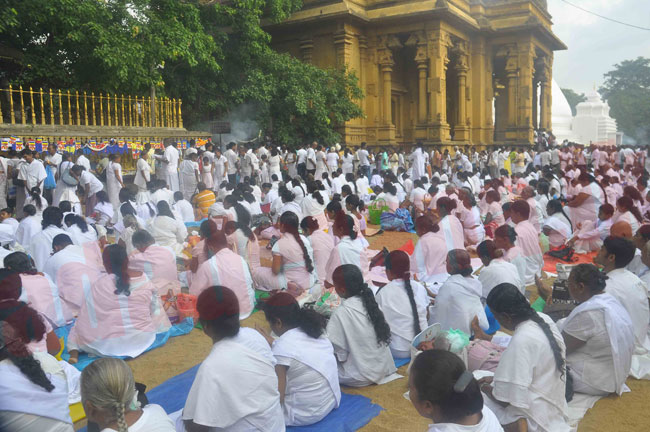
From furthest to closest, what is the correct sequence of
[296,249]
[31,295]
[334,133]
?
1. [334,133]
2. [296,249]
3. [31,295]

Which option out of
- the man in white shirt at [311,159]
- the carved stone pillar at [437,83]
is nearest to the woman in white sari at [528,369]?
the man in white shirt at [311,159]

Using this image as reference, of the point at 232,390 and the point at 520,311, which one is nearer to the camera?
the point at 232,390

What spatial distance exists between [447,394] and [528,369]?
1.21 metres

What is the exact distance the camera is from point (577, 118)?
4878cm

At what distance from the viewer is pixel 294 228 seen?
6484 millimetres

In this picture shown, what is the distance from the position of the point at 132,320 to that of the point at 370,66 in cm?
2002

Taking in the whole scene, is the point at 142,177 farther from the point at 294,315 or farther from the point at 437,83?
the point at 437,83

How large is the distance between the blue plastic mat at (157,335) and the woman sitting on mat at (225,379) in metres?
2.29

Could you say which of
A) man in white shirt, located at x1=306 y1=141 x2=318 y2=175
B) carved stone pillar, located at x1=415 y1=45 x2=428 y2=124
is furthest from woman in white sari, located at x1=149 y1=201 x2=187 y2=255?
carved stone pillar, located at x1=415 y1=45 x2=428 y2=124

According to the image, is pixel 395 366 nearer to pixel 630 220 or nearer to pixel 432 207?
pixel 630 220

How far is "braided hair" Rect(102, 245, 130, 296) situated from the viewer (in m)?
4.93

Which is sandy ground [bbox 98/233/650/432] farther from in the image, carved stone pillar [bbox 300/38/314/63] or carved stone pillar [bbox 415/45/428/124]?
carved stone pillar [bbox 415/45/428/124]

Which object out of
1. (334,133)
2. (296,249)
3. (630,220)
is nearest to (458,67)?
(334,133)

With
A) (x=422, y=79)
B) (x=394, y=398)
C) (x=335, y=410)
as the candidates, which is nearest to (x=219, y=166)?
(x=422, y=79)
